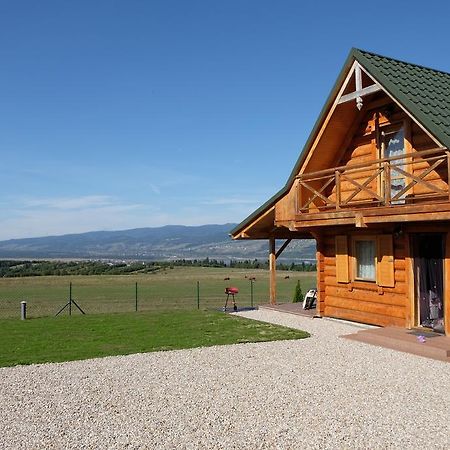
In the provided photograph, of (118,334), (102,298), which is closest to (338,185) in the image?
(118,334)

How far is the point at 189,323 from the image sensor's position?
634 inches

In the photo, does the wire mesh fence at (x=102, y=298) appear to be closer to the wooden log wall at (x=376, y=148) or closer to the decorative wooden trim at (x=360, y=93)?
the wooden log wall at (x=376, y=148)

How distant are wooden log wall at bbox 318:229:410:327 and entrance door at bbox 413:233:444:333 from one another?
33 centimetres

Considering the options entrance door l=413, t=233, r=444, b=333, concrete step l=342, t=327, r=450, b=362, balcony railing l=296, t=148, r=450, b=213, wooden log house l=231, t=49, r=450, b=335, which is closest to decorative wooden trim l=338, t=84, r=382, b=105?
wooden log house l=231, t=49, r=450, b=335

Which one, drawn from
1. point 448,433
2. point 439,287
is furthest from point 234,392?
point 439,287

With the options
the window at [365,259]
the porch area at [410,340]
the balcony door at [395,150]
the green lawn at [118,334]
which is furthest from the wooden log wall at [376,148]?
the green lawn at [118,334]

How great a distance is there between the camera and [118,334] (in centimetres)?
1433

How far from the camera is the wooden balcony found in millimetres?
11555

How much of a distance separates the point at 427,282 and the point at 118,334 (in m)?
8.17

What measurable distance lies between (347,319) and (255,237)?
5.26 metres

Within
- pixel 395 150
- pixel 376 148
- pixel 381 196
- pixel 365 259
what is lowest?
pixel 365 259

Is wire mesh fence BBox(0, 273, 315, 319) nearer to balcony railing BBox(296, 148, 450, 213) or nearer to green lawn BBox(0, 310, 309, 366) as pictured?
green lawn BBox(0, 310, 309, 366)

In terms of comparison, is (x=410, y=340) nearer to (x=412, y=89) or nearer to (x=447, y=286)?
(x=447, y=286)

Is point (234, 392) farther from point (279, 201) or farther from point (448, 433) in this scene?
point (279, 201)
